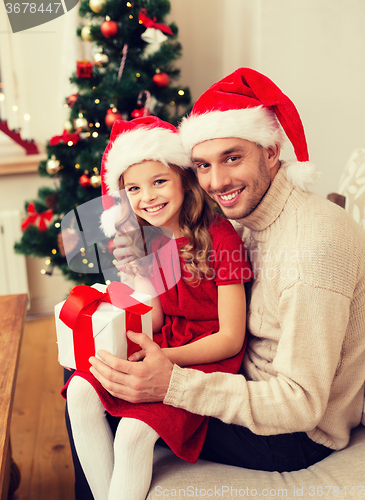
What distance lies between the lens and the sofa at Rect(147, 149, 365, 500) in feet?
2.56

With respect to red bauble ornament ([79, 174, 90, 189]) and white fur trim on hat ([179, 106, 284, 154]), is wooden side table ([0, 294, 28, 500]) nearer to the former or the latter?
red bauble ornament ([79, 174, 90, 189])

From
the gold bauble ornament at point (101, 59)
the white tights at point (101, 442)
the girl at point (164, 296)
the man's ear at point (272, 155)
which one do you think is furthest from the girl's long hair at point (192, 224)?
the gold bauble ornament at point (101, 59)

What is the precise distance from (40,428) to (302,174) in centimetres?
156

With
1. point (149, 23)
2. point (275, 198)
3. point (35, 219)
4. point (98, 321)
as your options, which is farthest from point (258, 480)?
point (149, 23)

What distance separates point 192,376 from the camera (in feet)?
2.74

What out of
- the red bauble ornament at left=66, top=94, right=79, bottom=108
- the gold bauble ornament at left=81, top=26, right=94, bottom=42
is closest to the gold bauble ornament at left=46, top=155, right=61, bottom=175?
the red bauble ornament at left=66, top=94, right=79, bottom=108

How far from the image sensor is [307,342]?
0.79 m

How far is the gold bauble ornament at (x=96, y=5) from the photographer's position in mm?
1635

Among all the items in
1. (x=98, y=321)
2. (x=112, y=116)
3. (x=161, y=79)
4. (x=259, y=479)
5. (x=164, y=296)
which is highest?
(x=161, y=79)

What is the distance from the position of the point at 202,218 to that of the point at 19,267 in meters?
1.79

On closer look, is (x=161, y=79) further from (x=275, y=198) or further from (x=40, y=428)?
(x=40, y=428)

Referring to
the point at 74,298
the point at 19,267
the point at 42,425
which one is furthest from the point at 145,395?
the point at 19,267

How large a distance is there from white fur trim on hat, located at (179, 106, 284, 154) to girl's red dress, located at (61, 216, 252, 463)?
0.26 metres

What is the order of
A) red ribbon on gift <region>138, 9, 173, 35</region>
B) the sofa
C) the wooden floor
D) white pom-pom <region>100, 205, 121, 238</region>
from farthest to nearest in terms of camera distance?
red ribbon on gift <region>138, 9, 173, 35</region>, the wooden floor, white pom-pom <region>100, 205, 121, 238</region>, the sofa
